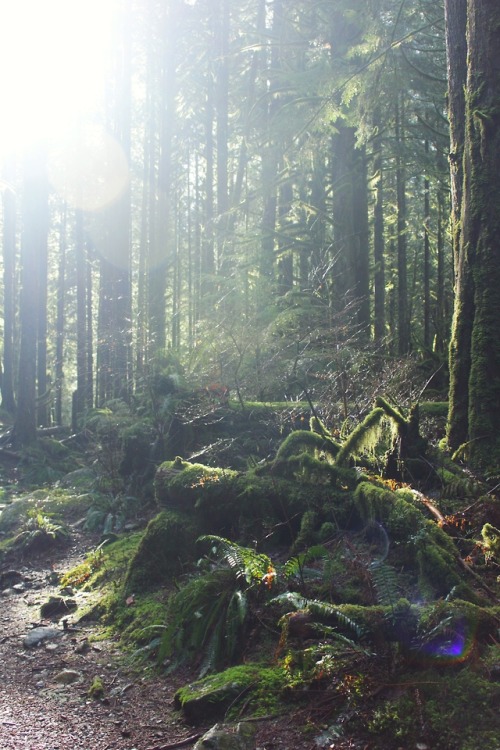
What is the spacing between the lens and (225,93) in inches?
866

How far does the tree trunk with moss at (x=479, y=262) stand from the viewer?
6184 mm

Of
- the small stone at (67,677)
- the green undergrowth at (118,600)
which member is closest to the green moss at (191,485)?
the green undergrowth at (118,600)

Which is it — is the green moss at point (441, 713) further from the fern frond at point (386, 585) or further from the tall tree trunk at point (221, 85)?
the tall tree trunk at point (221, 85)

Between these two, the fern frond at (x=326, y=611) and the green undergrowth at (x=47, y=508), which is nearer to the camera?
the fern frond at (x=326, y=611)

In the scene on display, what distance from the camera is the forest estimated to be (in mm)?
3373

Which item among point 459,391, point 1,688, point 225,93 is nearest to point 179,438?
point 459,391

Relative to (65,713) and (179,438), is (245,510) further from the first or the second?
(179,438)

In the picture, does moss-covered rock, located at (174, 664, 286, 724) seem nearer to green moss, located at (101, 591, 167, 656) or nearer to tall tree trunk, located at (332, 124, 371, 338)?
green moss, located at (101, 591, 167, 656)

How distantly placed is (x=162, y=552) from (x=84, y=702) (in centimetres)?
191

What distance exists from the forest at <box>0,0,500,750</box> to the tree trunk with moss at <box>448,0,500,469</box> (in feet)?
0.09

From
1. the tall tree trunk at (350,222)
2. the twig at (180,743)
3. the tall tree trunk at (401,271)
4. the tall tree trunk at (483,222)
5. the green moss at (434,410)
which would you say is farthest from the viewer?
the tall tree trunk at (401,271)

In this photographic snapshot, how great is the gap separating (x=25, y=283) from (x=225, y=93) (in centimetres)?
1092

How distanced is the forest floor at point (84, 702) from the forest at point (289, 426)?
0.24 feet

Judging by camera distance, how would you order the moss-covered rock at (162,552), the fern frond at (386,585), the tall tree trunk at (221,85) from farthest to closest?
the tall tree trunk at (221,85) → the moss-covered rock at (162,552) → the fern frond at (386,585)
